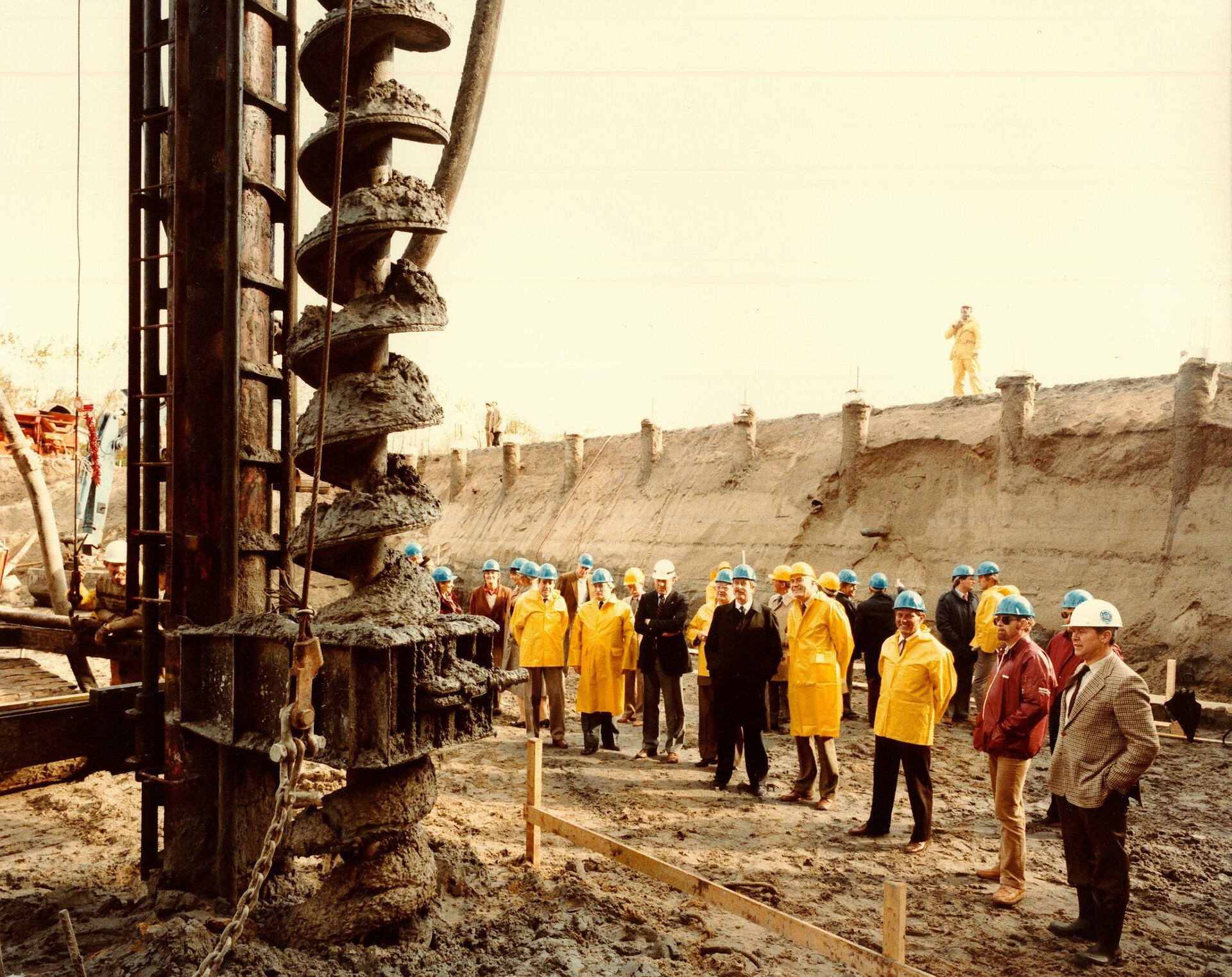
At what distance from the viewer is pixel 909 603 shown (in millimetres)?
7121

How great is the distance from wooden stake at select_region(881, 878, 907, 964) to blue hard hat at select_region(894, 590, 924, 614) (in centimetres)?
347

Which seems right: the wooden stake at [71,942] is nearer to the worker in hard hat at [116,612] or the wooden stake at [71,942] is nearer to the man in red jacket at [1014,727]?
the worker in hard hat at [116,612]

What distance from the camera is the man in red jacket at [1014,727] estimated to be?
230 inches

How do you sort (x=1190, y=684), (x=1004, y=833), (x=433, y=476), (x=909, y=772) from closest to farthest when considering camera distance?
(x=1004, y=833)
(x=909, y=772)
(x=1190, y=684)
(x=433, y=476)

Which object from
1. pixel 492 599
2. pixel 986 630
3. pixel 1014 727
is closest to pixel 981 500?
pixel 986 630

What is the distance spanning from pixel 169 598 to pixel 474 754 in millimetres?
5399

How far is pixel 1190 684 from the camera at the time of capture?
12.9m

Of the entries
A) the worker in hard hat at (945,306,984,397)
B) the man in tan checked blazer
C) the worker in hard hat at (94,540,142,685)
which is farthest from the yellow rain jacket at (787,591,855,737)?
the worker in hard hat at (945,306,984,397)

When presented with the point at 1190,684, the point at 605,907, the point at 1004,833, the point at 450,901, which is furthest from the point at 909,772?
the point at 1190,684

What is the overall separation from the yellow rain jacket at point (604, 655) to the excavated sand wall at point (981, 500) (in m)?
9.71

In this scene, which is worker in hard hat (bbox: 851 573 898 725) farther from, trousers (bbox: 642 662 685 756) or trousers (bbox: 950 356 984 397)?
trousers (bbox: 950 356 984 397)

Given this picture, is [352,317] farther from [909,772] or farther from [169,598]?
[909,772]

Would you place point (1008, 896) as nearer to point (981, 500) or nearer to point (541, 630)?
point (541, 630)

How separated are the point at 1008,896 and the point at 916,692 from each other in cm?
150
